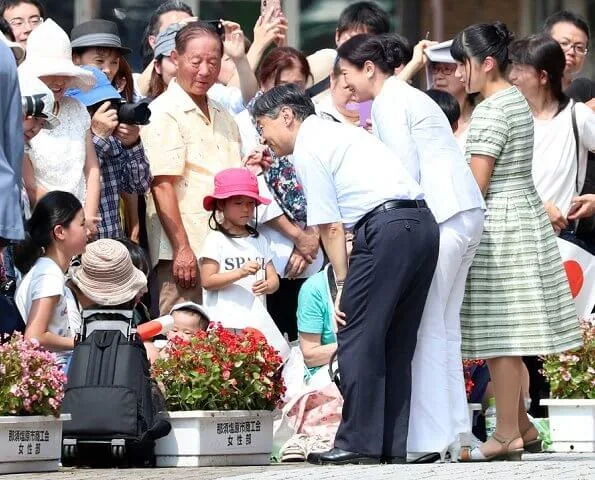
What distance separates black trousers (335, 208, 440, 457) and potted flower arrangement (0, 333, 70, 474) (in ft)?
4.09

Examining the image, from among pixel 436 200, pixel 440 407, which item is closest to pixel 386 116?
pixel 436 200

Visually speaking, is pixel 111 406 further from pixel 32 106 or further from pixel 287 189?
pixel 287 189

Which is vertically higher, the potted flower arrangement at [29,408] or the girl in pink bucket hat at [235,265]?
the girl in pink bucket hat at [235,265]

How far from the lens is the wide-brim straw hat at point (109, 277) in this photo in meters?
8.80

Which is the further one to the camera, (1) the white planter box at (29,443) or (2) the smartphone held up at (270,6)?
(2) the smartphone held up at (270,6)

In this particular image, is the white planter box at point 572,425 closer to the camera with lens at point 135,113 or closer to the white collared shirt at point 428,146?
the white collared shirt at point 428,146

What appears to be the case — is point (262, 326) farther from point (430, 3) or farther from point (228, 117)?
point (430, 3)

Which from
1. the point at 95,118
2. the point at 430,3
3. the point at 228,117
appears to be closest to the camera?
the point at 95,118

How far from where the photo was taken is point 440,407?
7.93 meters

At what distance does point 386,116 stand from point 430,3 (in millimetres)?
9654

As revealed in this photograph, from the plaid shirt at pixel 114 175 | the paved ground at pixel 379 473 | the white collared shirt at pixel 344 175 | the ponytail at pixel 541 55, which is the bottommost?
the paved ground at pixel 379 473

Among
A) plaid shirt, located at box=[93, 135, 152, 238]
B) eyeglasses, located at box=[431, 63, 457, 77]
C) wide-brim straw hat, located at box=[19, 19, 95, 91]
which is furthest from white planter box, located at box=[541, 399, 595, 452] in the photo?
wide-brim straw hat, located at box=[19, 19, 95, 91]

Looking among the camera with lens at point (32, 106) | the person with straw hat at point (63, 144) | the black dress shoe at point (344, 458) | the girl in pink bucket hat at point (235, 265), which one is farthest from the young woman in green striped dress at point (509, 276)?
the person with straw hat at point (63, 144)

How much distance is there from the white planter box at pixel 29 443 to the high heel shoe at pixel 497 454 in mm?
1912
